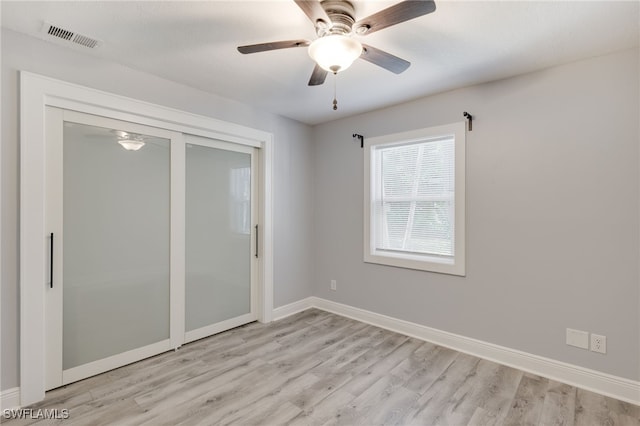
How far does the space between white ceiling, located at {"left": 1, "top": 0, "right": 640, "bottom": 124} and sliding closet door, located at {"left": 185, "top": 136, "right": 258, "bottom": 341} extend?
0.80 m

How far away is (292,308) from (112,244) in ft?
7.24

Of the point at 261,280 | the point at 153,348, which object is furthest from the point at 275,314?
the point at 153,348

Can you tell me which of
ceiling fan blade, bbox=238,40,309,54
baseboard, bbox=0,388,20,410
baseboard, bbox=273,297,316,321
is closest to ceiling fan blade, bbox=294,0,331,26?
ceiling fan blade, bbox=238,40,309,54

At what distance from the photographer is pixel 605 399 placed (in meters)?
2.22

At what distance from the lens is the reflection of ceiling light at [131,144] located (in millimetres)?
2654

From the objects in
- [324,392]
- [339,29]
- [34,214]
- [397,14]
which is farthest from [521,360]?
[34,214]

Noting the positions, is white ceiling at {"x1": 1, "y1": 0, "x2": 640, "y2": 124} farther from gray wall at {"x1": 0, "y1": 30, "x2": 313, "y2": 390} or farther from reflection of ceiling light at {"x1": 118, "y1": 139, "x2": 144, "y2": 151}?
reflection of ceiling light at {"x1": 118, "y1": 139, "x2": 144, "y2": 151}

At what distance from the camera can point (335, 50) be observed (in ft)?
5.53

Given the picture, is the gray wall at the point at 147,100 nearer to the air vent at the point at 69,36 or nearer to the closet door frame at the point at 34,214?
the closet door frame at the point at 34,214

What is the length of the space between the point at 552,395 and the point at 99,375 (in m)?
3.47

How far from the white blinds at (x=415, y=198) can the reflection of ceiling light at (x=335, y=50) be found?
181cm

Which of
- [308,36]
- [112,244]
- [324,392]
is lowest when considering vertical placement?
[324,392]

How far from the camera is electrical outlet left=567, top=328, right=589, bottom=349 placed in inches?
93.9

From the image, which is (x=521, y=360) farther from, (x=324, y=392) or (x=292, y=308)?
(x=292, y=308)
